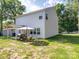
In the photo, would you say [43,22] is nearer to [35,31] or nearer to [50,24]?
[50,24]

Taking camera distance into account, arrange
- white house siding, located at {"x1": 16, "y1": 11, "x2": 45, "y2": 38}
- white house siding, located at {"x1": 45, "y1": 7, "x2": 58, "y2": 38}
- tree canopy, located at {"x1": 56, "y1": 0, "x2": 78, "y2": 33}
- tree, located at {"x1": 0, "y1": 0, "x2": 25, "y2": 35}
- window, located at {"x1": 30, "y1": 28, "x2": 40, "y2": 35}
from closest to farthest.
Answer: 1. white house siding, located at {"x1": 16, "y1": 11, "x2": 45, "y2": 38}
2. white house siding, located at {"x1": 45, "y1": 7, "x2": 58, "y2": 38}
3. window, located at {"x1": 30, "y1": 28, "x2": 40, "y2": 35}
4. tree, located at {"x1": 0, "y1": 0, "x2": 25, "y2": 35}
5. tree canopy, located at {"x1": 56, "y1": 0, "x2": 78, "y2": 33}

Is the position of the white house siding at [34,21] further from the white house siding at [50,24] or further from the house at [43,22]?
the white house siding at [50,24]

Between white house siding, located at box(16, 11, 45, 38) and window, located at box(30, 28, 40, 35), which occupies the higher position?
white house siding, located at box(16, 11, 45, 38)

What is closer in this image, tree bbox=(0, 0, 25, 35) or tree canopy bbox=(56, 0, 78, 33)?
tree bbox=(0, 0, 25, 35)

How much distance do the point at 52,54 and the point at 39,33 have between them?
1775 centimetres

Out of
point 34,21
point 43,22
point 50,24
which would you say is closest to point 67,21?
point 34,21

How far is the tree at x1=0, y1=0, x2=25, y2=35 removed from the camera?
161 feet

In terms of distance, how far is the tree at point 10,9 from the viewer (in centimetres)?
4897

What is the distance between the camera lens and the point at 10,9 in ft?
166

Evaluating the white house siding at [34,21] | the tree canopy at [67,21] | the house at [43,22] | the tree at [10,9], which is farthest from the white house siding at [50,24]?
the tree canopy at [67,21]

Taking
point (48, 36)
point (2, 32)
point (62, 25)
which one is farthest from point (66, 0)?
point (62, 25)

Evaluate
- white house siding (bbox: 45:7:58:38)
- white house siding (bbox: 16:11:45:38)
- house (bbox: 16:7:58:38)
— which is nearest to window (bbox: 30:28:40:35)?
house (bbox: 16:7:58:38)

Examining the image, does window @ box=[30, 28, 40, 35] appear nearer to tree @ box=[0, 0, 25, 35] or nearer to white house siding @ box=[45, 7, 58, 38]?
white house siding @ box=[45, 7, 58, 38]

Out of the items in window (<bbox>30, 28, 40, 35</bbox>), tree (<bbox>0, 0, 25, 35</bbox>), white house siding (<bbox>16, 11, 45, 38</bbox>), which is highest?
tree (<bbox>0, 0, 25, 35</bbox>)
